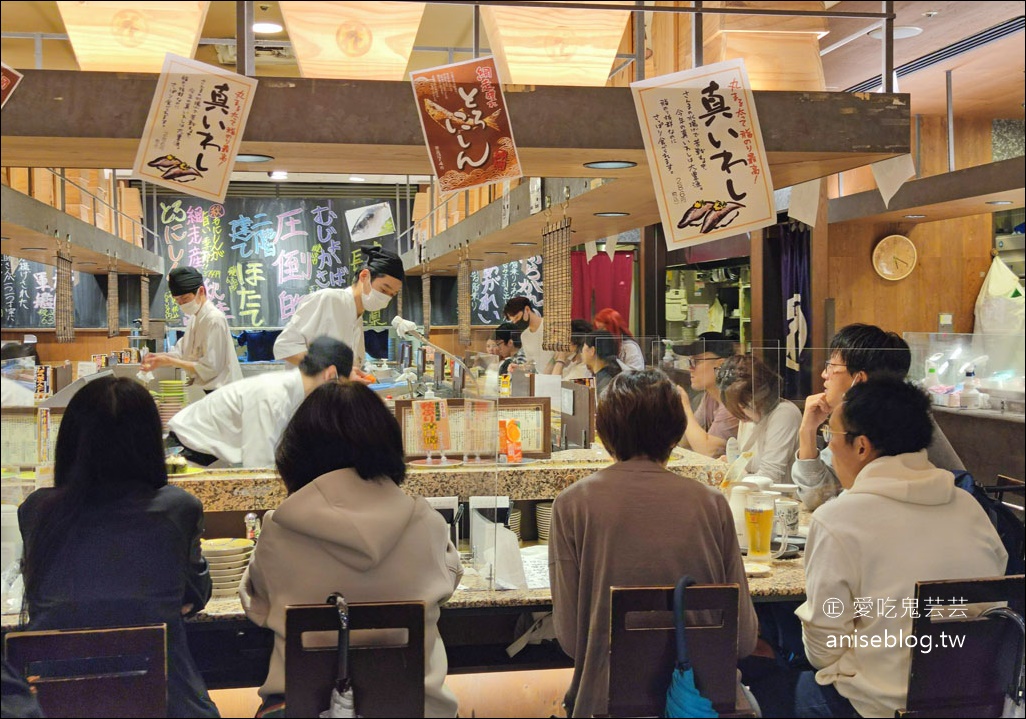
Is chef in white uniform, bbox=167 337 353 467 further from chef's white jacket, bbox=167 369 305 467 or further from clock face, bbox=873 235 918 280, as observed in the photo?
clock face, bbox=873 235 918 280

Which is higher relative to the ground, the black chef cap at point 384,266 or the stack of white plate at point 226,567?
the black chef cap at point 384,266

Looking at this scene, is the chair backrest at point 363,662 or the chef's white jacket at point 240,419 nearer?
the chair backrest at point 363,662

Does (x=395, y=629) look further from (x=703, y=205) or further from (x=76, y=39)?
(x=76, y=39)

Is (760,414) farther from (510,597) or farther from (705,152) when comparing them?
(510,597)

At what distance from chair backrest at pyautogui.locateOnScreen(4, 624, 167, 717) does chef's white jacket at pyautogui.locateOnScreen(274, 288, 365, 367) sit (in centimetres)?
253

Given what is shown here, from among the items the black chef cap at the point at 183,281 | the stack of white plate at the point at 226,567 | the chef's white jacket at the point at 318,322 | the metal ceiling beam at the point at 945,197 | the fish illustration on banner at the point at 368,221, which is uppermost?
the fish illustration on banner at the point at 368,221

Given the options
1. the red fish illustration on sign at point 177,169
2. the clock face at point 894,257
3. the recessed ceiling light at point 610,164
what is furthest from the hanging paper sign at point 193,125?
the clock face at point 894,257

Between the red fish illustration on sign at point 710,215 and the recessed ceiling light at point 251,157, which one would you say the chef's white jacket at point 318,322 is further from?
the red fish illustration on sign at point 710,215

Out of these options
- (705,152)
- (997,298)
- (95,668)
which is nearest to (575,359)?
(997,298)

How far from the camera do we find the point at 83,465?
7.25 ft

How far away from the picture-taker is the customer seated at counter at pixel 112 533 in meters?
2.18

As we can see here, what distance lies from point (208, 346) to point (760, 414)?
3.31 metres

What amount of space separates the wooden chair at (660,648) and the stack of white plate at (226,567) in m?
1.29

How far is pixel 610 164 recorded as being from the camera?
10.4 feet
